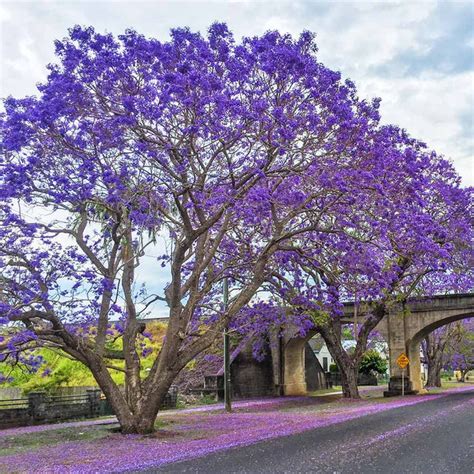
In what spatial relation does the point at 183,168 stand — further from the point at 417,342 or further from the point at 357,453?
the point at 417,342

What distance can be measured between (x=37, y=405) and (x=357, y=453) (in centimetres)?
1338

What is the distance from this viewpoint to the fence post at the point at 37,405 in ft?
61.9

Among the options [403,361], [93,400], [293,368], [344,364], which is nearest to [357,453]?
[93,400]

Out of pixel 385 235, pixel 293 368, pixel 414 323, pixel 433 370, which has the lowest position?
pixel 433 370

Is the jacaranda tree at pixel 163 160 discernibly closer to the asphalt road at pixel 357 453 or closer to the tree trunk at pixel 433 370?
the asphalt road at pixel 357 453

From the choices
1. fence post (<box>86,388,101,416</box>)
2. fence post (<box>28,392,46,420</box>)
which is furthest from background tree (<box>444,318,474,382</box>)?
fence post (<box>28,392,46,420</box>)

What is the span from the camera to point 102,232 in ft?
48.3

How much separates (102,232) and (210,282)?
3.07 meters

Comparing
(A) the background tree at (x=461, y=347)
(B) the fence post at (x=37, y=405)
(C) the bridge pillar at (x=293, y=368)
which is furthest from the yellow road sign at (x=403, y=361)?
(B) the fence post at (x=37, y=405)

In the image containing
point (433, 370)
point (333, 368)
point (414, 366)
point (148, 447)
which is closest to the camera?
point (148, 447)

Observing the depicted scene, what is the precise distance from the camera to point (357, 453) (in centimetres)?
902

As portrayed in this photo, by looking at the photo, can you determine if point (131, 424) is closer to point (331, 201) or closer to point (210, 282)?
point (210, 282)


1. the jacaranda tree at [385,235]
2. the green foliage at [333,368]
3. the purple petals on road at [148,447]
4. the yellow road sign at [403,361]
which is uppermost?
the jacaranda tree at [385,235]

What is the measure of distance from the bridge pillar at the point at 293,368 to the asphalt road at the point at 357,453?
20533 mm
